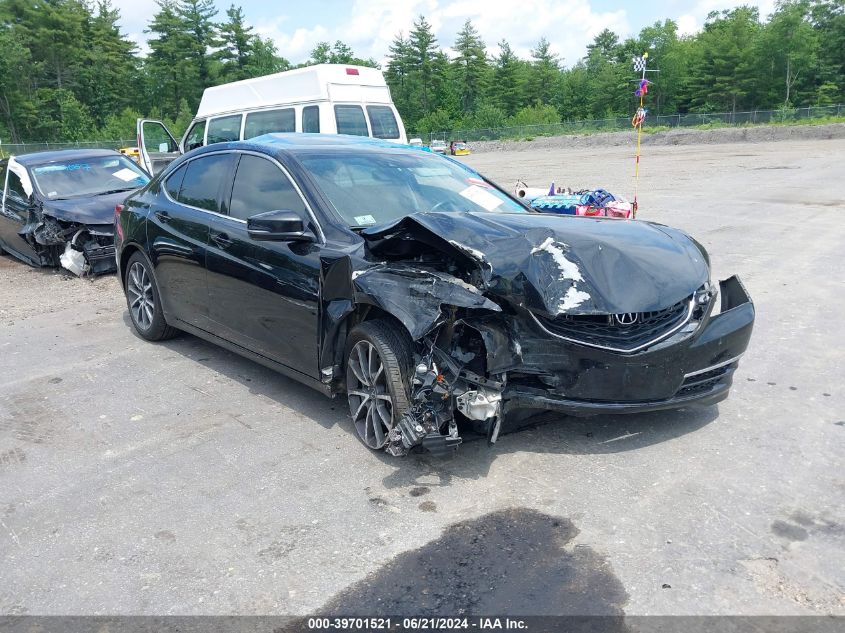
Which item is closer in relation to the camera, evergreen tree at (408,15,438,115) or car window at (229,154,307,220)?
car window at (229,154,307,220)

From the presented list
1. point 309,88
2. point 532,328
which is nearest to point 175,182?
point 532,328

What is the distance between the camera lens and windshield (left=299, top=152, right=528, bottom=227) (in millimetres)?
4723

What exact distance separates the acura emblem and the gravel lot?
72 cm

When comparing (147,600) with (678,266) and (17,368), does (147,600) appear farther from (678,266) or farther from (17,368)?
(17,368)

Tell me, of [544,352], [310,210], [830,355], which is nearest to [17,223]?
[310,210]

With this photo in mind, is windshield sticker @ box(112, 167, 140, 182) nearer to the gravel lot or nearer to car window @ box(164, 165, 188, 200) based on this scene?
car window @ box(164, 165, 188, 200)

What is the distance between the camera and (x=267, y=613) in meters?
2.86

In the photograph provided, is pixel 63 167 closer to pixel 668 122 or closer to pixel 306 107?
pixel 306 107

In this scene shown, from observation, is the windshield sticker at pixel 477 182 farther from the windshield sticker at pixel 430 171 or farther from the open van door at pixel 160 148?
the open van door at pixel 160 148

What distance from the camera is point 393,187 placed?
16.4 ft

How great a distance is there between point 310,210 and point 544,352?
1819 millimetres

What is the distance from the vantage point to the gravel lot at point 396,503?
2.96 meters

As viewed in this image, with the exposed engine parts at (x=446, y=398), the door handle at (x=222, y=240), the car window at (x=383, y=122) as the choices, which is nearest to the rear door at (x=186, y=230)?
the door handle at (x=222, y=240)

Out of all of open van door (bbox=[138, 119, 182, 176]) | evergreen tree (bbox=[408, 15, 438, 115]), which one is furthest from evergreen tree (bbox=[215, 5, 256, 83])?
open van door (bbox=[138, 119, 182, 176])
